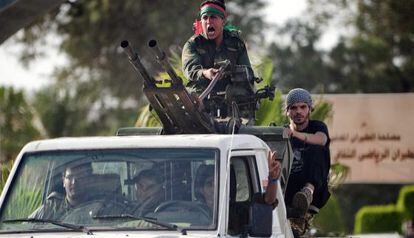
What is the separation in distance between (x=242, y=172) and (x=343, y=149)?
57.0ft

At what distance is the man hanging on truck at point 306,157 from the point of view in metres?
11.1

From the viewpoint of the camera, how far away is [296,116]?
37.4ft

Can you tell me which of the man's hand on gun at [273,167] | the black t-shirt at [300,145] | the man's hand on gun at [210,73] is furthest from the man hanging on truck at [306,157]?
the man's hand on gun at [273,167]

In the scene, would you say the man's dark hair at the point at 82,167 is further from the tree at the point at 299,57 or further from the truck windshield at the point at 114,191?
the tree at the point at 299,57

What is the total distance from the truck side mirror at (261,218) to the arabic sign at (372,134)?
16151 mm

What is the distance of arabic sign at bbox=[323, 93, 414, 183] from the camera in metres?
25.7

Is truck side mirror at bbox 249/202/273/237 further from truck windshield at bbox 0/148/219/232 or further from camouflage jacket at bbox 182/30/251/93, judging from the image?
camouflage jacket at bbox 182/30/251/93

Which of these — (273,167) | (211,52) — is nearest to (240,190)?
(273,167)

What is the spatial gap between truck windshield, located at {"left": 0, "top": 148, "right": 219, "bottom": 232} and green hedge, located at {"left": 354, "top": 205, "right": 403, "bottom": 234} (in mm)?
27859

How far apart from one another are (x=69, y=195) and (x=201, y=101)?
1.58m

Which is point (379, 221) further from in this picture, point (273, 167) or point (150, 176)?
point (150, 176)

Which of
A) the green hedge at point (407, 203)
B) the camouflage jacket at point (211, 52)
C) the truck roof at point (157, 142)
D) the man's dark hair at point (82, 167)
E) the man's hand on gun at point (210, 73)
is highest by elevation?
the green hedge at point (407, 203)

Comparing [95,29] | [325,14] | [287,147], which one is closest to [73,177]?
[287,147]

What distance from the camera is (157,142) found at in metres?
9.43
